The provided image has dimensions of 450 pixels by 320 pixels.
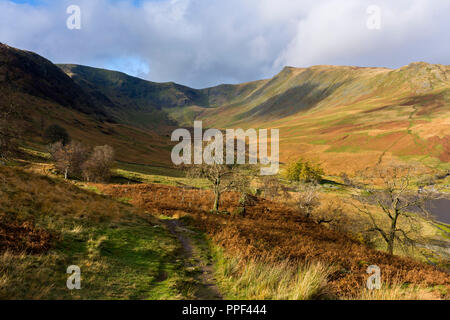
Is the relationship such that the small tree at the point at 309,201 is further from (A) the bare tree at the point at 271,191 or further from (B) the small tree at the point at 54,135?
(B) the small tree at the point at 54,135

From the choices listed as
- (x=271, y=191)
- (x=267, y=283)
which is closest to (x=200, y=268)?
(x=267, y=283)

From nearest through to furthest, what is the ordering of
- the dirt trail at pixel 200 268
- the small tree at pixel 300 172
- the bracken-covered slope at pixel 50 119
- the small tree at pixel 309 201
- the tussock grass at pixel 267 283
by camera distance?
the tussock grass at pixel 267 283
the dirt trail at pixel 200 268
the small tree at pixel 309 201
the small tree at pixel 300 172
the bracken-covered slope at pixel 50 119

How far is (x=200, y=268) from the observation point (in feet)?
32.5

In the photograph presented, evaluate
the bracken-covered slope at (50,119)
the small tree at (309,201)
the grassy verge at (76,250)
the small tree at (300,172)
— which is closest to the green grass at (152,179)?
the small tree at (309,201)

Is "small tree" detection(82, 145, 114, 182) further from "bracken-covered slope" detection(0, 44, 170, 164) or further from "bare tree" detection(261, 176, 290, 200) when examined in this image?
"bracken-covered slope" detection(0, 44, 170, 164)

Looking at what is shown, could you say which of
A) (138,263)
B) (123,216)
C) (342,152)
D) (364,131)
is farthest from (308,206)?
(364,131)

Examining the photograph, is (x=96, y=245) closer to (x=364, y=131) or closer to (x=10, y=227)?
(x=10, y=227)

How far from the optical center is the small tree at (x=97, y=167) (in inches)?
1973

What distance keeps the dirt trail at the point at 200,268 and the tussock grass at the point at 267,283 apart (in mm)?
358

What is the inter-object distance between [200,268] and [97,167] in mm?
50725

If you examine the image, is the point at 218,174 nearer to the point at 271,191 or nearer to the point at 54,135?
the point at 271,191

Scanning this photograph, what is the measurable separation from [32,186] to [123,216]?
627 cm

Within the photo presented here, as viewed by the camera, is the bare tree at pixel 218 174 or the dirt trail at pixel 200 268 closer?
the dirt trail at pixel 200 268

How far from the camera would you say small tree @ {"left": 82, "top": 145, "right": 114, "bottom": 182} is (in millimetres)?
50125
